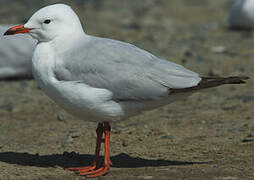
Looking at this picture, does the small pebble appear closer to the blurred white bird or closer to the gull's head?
the blurred white bird

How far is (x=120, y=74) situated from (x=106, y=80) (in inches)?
5.1

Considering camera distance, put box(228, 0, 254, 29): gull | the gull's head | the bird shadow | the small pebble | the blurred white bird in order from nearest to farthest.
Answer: the gull's head < the bird shadow < the blurred white bird < the small pebble < box(228, 0, 254, 29): gull

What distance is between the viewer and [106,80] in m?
4.34

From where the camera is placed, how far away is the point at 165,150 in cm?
518

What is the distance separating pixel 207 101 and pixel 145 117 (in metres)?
1.05

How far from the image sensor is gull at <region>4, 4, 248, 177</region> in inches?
169

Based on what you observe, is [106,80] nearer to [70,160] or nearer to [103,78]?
[103,78]

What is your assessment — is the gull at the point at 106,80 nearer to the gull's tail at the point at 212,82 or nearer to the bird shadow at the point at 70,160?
the gull's tail at the point at 212,82

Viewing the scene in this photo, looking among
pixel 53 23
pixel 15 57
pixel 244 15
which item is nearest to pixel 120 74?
pixel 53 23

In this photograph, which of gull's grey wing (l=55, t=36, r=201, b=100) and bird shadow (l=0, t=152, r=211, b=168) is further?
bird shadow (l=0, t=152, r=211, b=168)

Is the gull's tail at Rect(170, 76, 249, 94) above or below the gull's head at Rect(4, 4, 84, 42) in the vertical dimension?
below

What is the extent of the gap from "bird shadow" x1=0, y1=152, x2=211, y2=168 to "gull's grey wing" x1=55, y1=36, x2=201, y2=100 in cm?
71

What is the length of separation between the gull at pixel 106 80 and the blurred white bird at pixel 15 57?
3.91 metres

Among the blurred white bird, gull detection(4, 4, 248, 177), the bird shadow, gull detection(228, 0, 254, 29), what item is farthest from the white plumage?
gull detection(228, 0, 254, 29)
